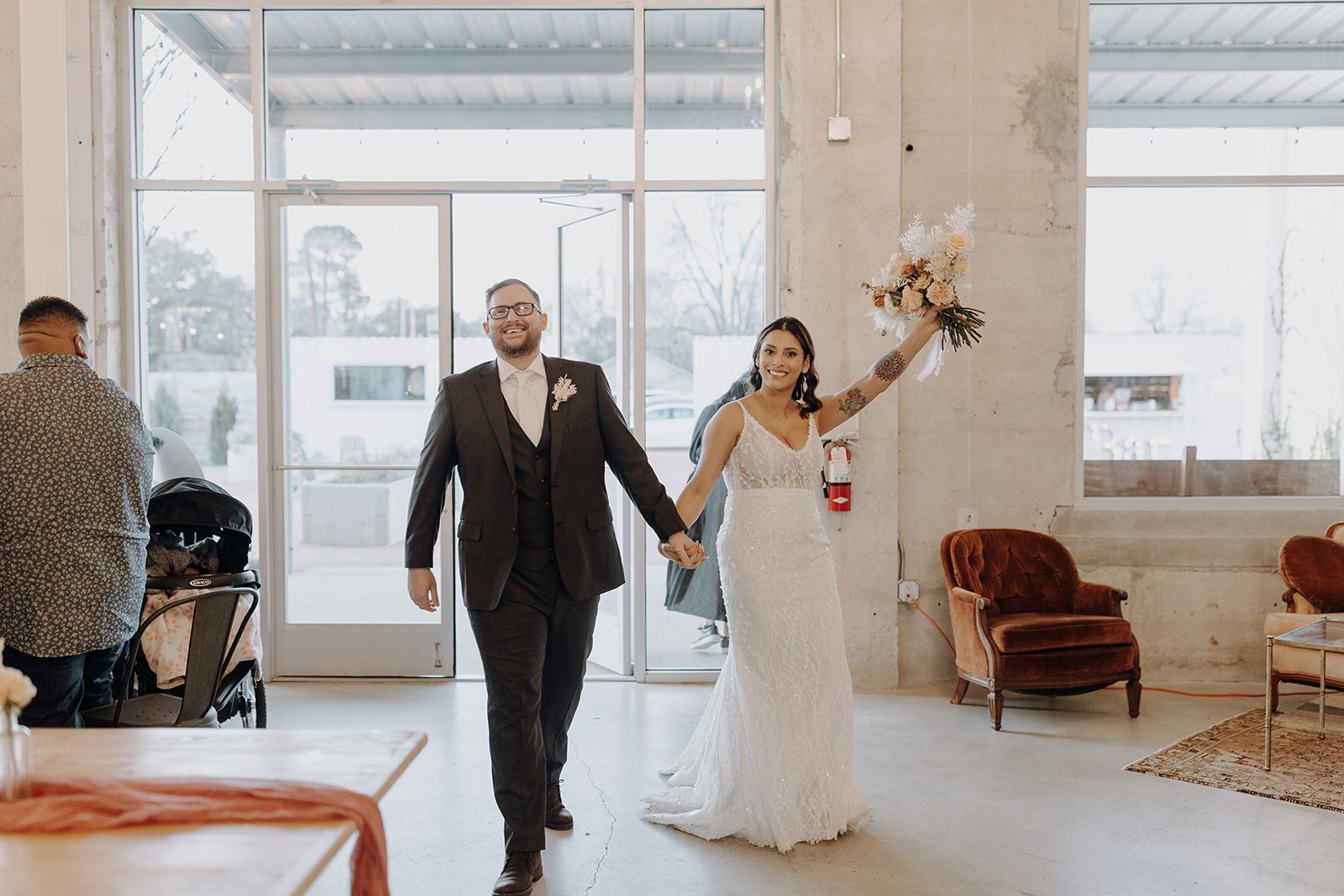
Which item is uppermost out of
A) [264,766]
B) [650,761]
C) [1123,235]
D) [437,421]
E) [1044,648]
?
[1123,235]

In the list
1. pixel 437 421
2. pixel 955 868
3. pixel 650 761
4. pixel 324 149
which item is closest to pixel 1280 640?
pixel 955 868

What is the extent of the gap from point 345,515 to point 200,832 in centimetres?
471

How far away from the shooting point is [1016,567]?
5773 millimetres

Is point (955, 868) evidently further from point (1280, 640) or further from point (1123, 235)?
point (1123, 235)

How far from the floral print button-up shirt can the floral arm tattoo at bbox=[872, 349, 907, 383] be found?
2.52 metres

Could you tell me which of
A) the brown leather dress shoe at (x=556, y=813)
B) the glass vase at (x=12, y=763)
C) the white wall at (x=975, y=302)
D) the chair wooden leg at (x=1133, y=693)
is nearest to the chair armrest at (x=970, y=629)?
the white wall at (x=975, y=302)

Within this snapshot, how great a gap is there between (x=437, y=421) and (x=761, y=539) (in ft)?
3.98

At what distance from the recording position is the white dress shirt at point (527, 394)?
11.3 feet

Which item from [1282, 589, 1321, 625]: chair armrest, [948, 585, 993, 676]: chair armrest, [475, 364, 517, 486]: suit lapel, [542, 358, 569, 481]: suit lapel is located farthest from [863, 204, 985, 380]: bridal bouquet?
[1282, 589, 1321, 625]: chair armrest

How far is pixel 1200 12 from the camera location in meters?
6.25

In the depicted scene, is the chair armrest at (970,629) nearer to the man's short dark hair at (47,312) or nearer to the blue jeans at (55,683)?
the blue jeans at (55,683)

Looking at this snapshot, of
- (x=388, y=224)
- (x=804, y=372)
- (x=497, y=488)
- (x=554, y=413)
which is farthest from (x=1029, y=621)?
(x=388, y=224)

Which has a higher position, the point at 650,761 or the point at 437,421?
the point at 437,421

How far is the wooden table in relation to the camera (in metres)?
1.43
